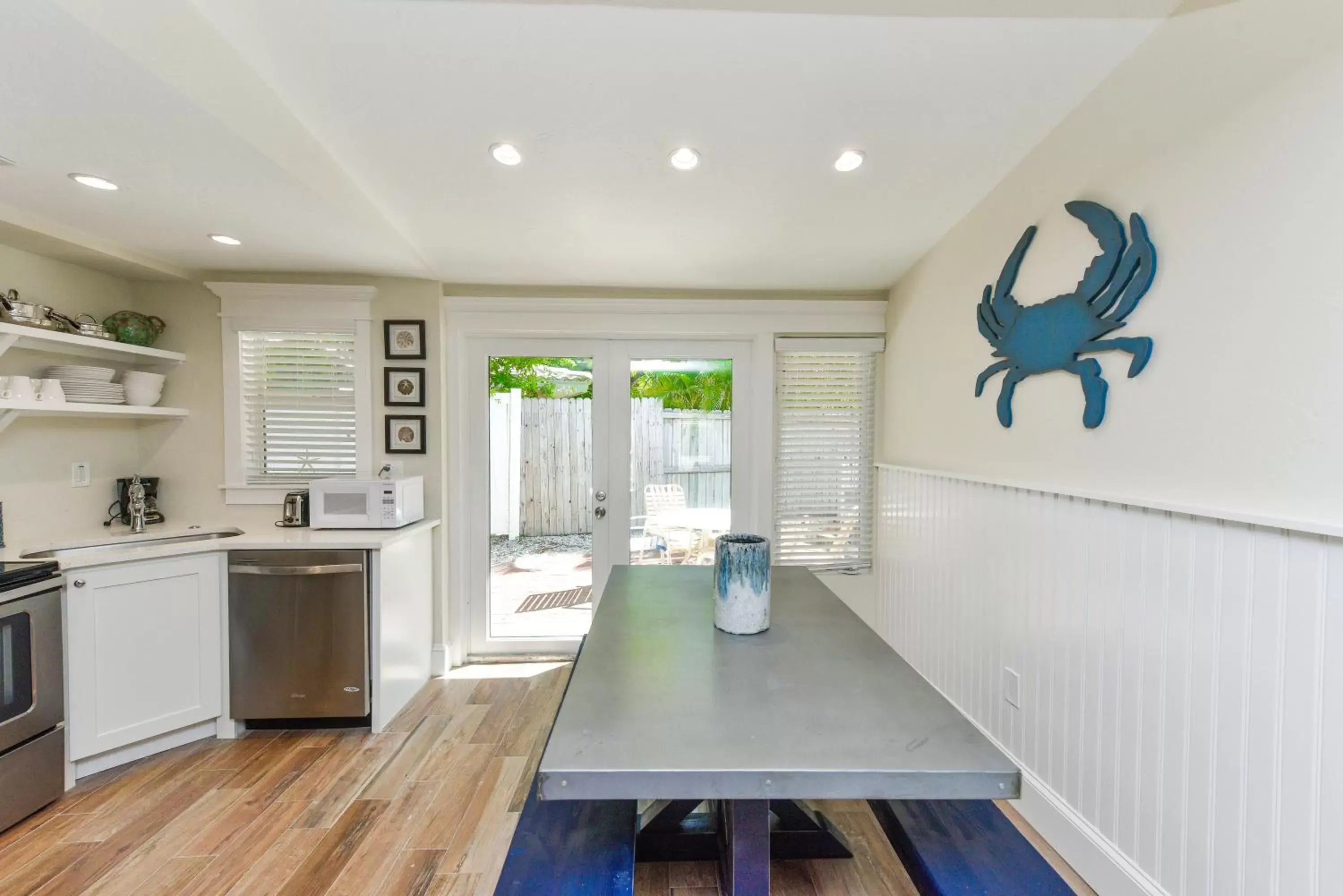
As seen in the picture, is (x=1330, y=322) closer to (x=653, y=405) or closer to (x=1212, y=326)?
(x=1212, y=326)

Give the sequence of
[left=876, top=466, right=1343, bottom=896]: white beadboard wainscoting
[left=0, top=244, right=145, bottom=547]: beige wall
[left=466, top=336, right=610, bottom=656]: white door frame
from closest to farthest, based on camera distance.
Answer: [left=876, top=466, right=1343, bottom=896]: white beadboard wainscoting
[left=0, top=244, right=145, bottom=547]: beige wall
[left=466, top=336, right=610, bottom=656]: white door frame

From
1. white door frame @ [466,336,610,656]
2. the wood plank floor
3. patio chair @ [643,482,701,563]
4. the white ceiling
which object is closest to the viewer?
A: the white ceiling

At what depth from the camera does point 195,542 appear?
92.5 inches

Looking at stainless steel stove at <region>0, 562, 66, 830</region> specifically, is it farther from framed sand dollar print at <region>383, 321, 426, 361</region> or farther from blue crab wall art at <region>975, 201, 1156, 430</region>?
blue crab wall art at <region>975, 201, 1156, 430</region>

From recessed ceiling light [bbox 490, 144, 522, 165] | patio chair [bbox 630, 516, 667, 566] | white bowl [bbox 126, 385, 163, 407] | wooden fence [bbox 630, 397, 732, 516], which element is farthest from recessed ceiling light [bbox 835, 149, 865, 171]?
white bowl [bbox 126, 385, 163, 407]

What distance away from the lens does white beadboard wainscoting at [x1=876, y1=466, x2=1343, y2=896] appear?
1.01m

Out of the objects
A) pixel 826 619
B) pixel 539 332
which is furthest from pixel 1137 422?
pixel 539 332

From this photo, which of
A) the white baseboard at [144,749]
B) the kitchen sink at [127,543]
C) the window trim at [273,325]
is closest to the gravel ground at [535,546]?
the window trim at [273,325]

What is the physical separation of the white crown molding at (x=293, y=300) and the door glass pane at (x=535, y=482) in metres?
0.74

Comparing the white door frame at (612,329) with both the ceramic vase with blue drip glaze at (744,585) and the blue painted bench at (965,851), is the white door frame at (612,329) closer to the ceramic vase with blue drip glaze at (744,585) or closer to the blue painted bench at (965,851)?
the ceramic vase with blue drip glaze at (744,585)

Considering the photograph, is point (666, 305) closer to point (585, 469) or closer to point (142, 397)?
point (585, 469)

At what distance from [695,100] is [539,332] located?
1.88 m

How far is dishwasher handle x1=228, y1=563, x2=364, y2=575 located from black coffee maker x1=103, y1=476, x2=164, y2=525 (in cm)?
83

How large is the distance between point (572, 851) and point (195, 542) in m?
2.32
